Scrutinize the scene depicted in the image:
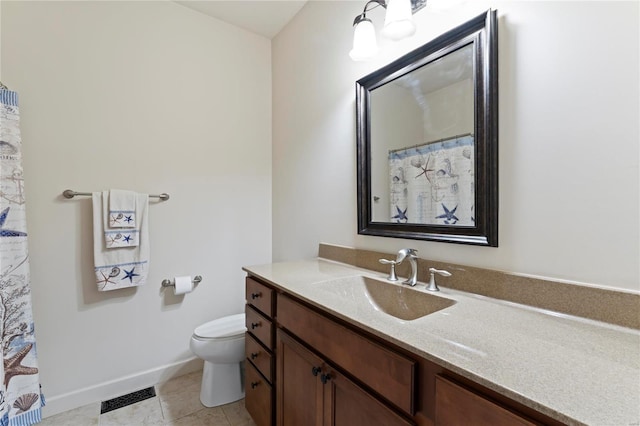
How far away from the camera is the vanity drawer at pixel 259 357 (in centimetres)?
130

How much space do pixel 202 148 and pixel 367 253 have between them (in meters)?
1.41

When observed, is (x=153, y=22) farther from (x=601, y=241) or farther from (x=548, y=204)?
(x=601, y=241)

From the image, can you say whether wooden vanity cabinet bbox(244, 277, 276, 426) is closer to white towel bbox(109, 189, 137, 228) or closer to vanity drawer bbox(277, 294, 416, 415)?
vanity drawer bbox(277, 294, 416, 415)

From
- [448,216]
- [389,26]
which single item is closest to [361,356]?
[448,216]

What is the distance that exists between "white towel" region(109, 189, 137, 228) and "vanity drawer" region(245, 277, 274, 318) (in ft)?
2.89

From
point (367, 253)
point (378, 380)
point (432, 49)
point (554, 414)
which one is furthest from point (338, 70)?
point (554, 414)

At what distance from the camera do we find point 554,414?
452 mm

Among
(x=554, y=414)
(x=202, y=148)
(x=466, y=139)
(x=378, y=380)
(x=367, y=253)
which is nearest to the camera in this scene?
(x=554, y=414)

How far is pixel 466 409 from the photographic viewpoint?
58 cm

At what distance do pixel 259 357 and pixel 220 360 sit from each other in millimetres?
460

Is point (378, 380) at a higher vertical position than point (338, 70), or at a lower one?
lower

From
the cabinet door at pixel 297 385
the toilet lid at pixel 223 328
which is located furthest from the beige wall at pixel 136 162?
the cabinet door at pixel 297 385

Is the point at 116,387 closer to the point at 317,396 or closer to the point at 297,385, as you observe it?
the point at 297,385

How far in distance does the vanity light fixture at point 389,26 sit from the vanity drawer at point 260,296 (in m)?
1.16
